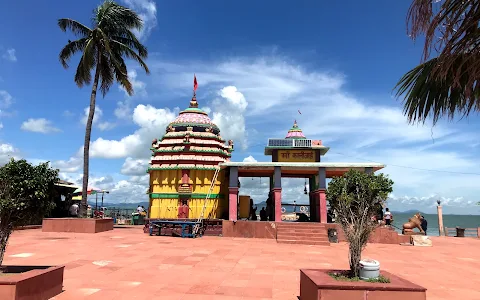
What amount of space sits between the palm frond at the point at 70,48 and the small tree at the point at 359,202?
62.8 ft

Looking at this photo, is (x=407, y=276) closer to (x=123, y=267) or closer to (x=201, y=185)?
(x=123, y=267)

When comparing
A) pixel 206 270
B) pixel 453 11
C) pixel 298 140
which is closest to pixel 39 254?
pixel 206 270

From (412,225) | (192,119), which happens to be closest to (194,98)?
(192,119)

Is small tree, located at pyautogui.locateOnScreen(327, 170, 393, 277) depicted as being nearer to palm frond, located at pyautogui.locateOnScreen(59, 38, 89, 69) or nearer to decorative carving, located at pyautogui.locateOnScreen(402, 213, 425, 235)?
decorative carving, located at pyautogui.locateOnScreen(402, 213, 425, 235)

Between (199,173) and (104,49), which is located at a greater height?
(104,49)

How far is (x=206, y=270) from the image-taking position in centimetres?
911

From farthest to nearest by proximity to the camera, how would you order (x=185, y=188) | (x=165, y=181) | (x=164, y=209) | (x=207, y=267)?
(x=165, y=181)
(x=164, y=209)
(x=185, y=188)
(x=207, y=267)

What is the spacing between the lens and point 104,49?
67.1 feet

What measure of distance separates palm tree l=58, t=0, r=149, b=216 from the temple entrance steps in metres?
11.7

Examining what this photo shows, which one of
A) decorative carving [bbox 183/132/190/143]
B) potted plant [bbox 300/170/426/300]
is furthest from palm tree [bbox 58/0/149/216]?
potted plant [bbox 300/170/426/300]

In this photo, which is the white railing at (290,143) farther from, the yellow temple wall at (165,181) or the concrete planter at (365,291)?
the concrete planter at (365,291)

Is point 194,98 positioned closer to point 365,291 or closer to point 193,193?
point 193,193

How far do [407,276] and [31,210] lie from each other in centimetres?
975

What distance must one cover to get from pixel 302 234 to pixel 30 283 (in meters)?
13.5
